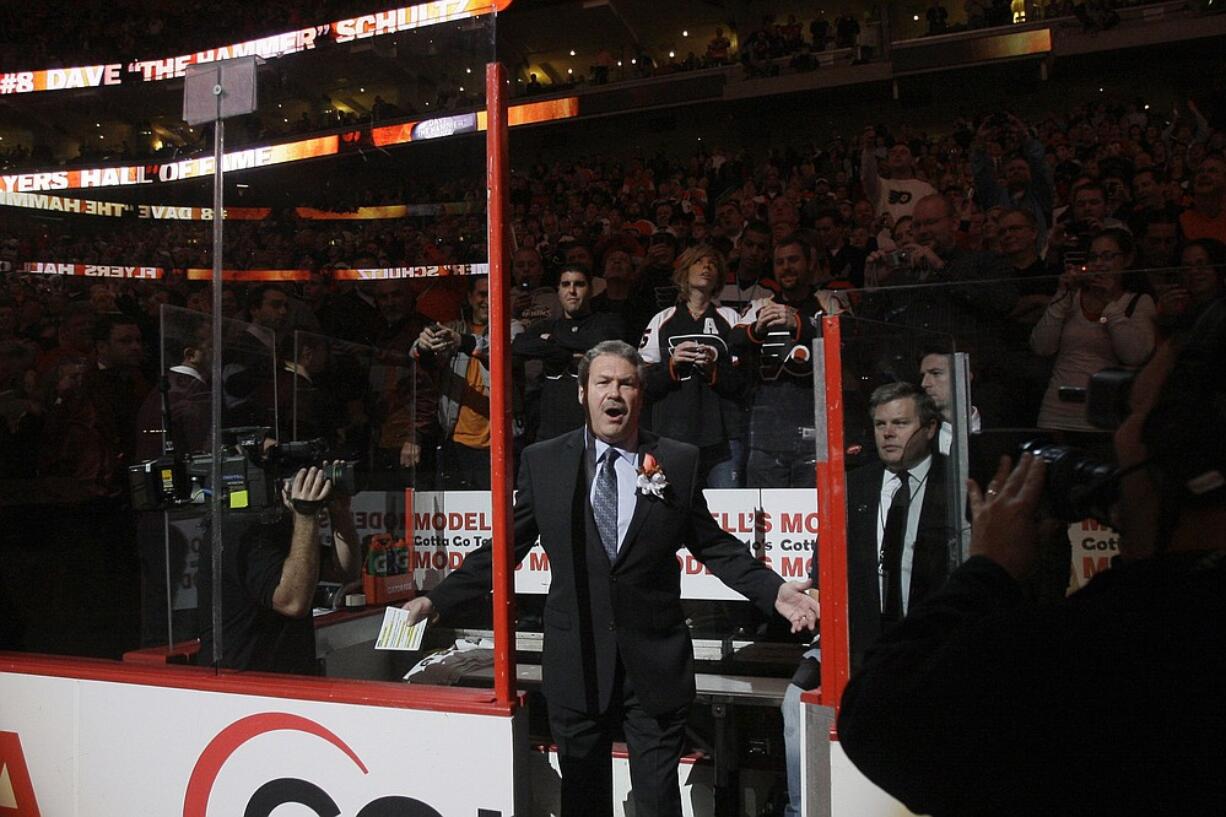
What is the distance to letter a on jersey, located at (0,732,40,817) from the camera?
2.99 meters

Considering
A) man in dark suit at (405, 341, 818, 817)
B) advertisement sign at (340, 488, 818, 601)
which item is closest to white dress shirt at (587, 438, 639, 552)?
man in dark suit at (405, 341, 818, 817)

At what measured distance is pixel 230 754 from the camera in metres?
2.65

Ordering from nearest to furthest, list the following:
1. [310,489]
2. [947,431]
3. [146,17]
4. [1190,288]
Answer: [1190,288], [947,431], [310,489], [146,17]

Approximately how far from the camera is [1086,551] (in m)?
1.74

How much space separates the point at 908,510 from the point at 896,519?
39 mm

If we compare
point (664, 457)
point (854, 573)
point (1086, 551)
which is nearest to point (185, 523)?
point (664, 457)

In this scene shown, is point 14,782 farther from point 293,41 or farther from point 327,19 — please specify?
point 327,19

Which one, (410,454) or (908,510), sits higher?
(410,454)

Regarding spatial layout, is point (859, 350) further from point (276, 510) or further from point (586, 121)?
point (586, 121)

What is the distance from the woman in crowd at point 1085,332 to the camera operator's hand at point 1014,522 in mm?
264

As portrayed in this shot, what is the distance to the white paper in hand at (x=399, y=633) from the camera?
2652mm

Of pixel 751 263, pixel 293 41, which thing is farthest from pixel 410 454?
pixel 751 263

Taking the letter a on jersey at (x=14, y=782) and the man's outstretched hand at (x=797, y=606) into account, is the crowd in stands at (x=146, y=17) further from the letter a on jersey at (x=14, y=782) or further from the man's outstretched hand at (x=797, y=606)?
the man's outstretched hand at (x=797, y=606)

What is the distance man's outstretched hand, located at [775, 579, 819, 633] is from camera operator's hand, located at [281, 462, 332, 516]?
4.37 ft
